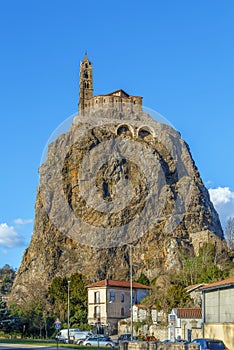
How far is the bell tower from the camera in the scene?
156 metres

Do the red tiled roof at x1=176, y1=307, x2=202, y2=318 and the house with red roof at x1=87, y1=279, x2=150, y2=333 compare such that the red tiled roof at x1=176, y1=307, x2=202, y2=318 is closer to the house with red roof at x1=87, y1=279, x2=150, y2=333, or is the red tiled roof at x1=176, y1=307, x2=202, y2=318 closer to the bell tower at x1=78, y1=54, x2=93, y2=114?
the house with red roof at x1=87, y1=279, x2=150, y2=333

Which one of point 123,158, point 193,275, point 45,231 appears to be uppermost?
point 123,158

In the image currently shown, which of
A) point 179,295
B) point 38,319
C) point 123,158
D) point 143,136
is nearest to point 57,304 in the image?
point 38,319

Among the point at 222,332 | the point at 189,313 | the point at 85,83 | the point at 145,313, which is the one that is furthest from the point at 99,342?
the point at 85,83

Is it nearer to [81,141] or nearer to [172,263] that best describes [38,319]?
[172,263]

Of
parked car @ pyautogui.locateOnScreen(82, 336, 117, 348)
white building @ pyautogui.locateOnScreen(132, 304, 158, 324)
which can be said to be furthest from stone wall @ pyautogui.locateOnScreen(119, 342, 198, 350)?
white building @ pyautogui.locateOnScreen(132, 304, 158, 324)

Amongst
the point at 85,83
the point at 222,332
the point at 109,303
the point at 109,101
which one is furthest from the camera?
the point at 85,83

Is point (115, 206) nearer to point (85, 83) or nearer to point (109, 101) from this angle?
point (109, 101)

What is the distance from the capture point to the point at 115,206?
12875 cm

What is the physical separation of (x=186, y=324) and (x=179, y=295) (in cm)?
1723

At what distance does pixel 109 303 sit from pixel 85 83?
9441 centimetres

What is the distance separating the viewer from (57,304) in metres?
91.1

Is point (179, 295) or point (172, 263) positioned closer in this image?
point (179, 295)

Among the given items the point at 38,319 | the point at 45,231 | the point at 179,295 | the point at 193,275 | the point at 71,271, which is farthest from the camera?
the point at 45,231
